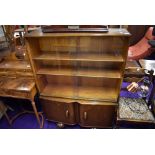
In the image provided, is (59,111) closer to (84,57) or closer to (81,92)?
(81,92)

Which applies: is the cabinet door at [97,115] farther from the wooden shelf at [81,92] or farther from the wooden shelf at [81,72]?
the wooden shelf at [81,72]

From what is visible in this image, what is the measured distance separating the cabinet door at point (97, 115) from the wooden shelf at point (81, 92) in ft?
0.39

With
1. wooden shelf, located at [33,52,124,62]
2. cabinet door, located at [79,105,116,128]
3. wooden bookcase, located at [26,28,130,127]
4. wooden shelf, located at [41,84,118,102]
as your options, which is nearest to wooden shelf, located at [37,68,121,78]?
wooden bookcase, located at [26,28,130,127]

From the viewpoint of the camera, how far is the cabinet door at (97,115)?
1776 mm

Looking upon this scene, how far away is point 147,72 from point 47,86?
1.51 metres

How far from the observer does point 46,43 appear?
5.73ft

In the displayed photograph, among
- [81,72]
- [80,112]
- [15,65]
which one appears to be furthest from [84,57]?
[15,65]

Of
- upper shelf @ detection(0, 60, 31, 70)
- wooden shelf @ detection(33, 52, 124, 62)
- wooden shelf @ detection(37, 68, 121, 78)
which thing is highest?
wooden shelf @ detection(33, 52, 124, 62)

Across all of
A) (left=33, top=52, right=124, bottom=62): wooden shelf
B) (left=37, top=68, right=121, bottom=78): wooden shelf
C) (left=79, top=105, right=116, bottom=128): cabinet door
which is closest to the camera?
(left=33, top=52, right=124, bottom=62): wooden shelf

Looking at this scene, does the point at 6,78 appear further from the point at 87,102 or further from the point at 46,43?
the point at 87,102

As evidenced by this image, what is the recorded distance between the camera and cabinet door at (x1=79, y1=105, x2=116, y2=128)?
→ 1776 millimetres

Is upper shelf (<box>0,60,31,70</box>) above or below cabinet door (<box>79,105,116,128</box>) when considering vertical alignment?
above

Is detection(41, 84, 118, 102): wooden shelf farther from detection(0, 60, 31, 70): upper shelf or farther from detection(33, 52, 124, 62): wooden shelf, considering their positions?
detection(33, 52, 124, 62): wooden shelf

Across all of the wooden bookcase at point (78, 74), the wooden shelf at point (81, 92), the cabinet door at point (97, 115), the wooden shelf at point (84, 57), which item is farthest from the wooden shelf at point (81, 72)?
the cabinet door at point (97, 115)
